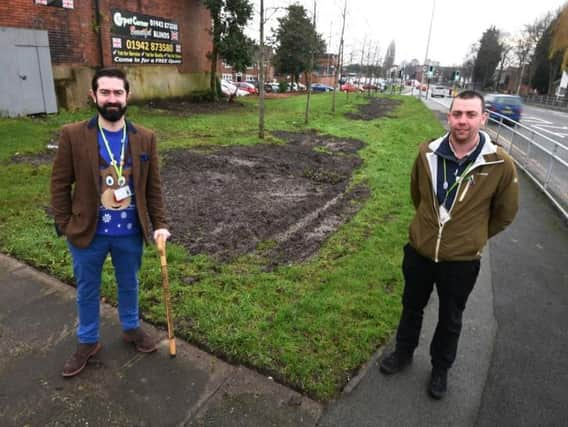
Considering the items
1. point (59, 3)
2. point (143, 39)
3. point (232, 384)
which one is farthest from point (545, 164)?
point (143, 39)

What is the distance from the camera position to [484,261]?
5309 mm

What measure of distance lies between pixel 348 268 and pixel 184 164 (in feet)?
18.0

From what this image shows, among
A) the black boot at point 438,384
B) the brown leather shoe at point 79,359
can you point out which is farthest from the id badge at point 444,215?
the brown leather shoe at point 79,359

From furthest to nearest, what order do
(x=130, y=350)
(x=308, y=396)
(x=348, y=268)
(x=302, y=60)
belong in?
(x=302, y=60) < (x=348, y=268) < (x=130, y=350) < (x=308, y=396)

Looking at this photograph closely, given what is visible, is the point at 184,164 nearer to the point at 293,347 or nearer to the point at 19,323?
the point at 19,323

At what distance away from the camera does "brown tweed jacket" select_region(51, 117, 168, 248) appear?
2557 mm

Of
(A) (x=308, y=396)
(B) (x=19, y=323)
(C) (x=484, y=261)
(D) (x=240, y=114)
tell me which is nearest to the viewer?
(A) (x=308, y=396)

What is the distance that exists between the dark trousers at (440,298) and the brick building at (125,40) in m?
15.0

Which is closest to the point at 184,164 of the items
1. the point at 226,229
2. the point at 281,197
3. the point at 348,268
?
the point at 281,197

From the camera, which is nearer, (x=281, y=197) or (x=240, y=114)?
(x=281, y=197)

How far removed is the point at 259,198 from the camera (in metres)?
7.04

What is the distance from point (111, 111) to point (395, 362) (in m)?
2.67

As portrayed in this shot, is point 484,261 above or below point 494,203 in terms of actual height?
below

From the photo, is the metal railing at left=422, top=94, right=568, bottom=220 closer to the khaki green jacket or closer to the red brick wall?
the khaki green jacket
